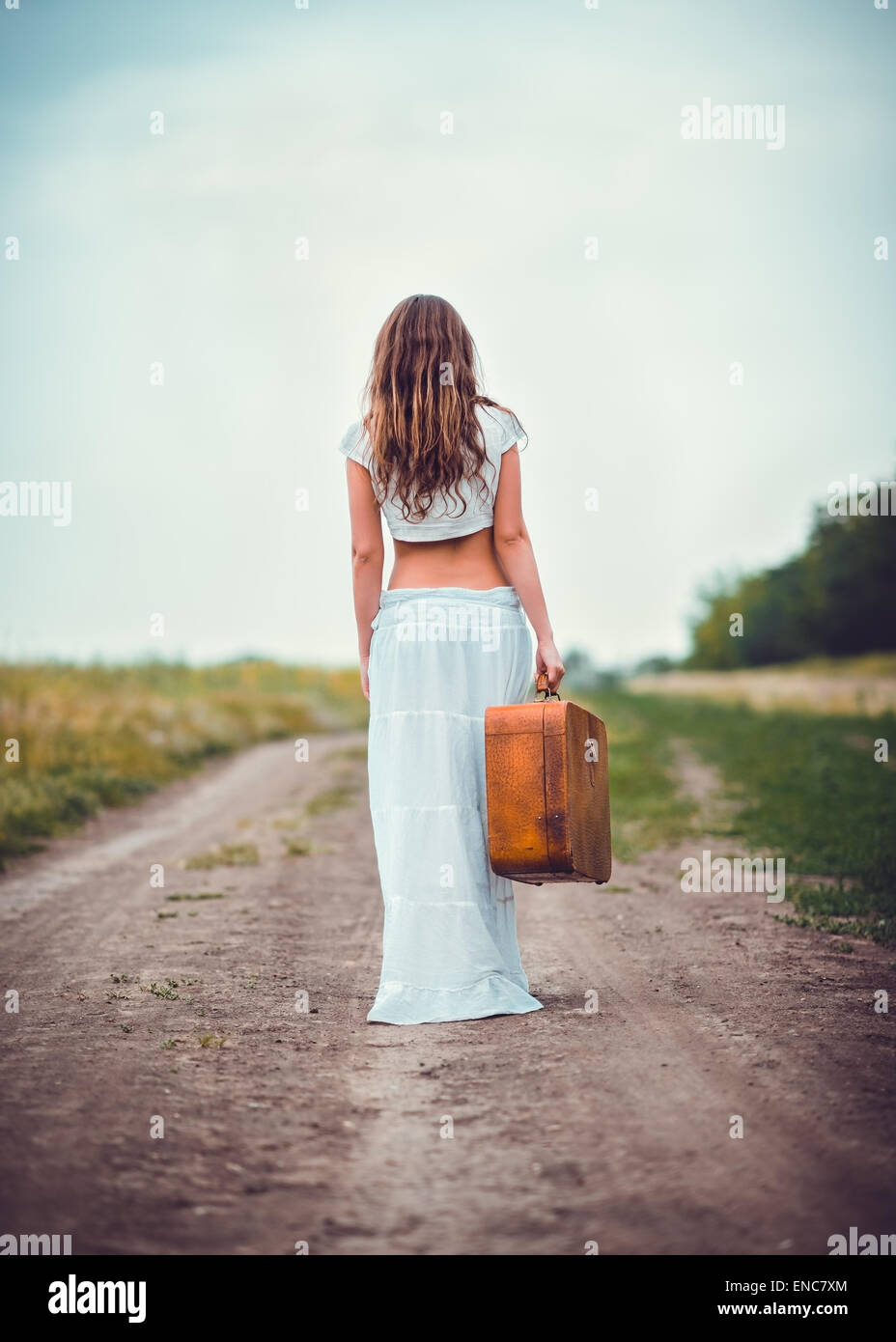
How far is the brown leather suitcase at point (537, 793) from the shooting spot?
410cm

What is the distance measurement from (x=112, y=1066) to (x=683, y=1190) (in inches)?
74.5

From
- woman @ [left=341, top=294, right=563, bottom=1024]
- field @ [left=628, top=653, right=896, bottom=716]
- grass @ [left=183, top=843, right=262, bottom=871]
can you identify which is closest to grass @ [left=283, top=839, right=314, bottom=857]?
grass @ [left=183, top=843, right=262, bottom=871]

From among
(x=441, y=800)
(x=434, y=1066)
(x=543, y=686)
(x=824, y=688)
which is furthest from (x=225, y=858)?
(x=824, y=688)

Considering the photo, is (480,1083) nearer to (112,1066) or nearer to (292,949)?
(112,1066)

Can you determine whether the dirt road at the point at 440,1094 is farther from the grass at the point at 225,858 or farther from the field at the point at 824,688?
the field at the point at 824,688

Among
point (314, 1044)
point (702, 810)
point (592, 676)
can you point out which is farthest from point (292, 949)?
point (592, 676)

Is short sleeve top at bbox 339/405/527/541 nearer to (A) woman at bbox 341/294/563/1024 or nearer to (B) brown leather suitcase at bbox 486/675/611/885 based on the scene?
(A) woman at bbox 341/294/563/1024

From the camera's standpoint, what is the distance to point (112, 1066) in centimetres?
367

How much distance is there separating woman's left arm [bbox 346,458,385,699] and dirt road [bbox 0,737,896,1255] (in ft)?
5.03

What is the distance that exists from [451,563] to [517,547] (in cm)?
27

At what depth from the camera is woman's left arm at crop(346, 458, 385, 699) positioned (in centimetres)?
464

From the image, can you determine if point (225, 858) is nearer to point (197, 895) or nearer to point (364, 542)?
point (197, 895)

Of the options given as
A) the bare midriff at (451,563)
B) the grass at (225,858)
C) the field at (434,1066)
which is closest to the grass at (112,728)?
the grass at (225,858)

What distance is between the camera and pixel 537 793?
4.12m
